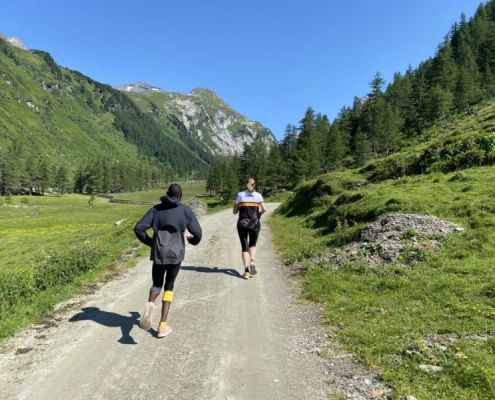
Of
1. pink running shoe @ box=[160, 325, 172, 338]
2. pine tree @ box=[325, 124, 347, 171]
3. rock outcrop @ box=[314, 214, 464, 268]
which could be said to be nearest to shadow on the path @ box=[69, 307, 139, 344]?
pink running shoe @ box=[160, 325, 172, 338]

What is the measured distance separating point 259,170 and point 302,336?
9065 cm

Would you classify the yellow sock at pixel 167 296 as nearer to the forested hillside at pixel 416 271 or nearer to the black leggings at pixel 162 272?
the black leggings at pixel 162 272

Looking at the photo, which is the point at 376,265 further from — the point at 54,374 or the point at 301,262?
the point at 54,374

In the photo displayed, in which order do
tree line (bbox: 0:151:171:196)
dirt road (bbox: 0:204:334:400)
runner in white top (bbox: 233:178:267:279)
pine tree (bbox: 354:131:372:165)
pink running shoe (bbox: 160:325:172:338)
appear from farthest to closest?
1. tree line (bbox: 0:151:171:196)
2. pine tree (bbox: 354:131:372:165)
3. runner in white top (bbox: 233:178:267:279)
4. pink running shoe (bbox: 160:325:172:338)
5. dirt road (bbox: 0:204:334:400)

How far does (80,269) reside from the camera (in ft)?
49.1

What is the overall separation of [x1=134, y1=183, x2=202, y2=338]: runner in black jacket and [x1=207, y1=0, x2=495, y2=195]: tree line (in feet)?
240

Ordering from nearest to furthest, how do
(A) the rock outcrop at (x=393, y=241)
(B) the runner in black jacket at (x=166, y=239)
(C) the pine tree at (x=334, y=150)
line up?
(B) the runner in black jacket at (x=166, y=239) → (A) the rock outcrop at (x=393, y=241) → (C) the pine tree at (x=334, y=150)

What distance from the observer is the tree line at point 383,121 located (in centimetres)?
7919

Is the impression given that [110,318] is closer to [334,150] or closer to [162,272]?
[162,272]

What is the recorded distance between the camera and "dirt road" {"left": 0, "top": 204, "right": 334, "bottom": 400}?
240 inches

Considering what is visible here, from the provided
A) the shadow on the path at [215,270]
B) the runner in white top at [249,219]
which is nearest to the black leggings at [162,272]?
the runner in white top at [249,219]

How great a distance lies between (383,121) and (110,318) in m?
80.5

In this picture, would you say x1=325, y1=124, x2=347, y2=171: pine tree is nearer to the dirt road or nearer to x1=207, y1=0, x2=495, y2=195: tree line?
x1=207, y1=0, x2=495, y2=195: tree line

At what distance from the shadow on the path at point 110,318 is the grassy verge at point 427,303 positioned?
4875 millimetres
